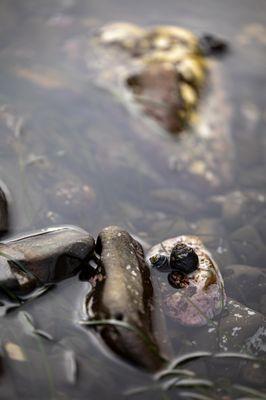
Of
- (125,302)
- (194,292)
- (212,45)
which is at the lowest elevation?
(194,292)

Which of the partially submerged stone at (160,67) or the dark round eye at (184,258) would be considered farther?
the partially submerged stone at (160,67)

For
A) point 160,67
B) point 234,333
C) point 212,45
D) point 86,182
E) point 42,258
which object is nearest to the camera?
point 42,258

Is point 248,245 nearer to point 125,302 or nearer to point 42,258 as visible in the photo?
point 125,302

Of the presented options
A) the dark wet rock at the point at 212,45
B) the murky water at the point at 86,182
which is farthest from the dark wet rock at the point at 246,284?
the dark wet rock at the point at 212,45

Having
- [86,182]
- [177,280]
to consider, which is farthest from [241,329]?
[86,182]

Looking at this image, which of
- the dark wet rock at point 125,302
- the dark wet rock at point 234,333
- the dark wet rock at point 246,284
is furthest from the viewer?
the dark wet rock at point 246,284

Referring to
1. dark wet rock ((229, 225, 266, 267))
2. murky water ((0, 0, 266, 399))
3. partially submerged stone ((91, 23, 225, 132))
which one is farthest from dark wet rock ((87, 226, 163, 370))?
partially submerged stone ((91, 23, 225, 132))

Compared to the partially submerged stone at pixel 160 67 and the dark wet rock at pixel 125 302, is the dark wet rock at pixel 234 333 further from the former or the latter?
the partially submerged stone at pixel 160 67
